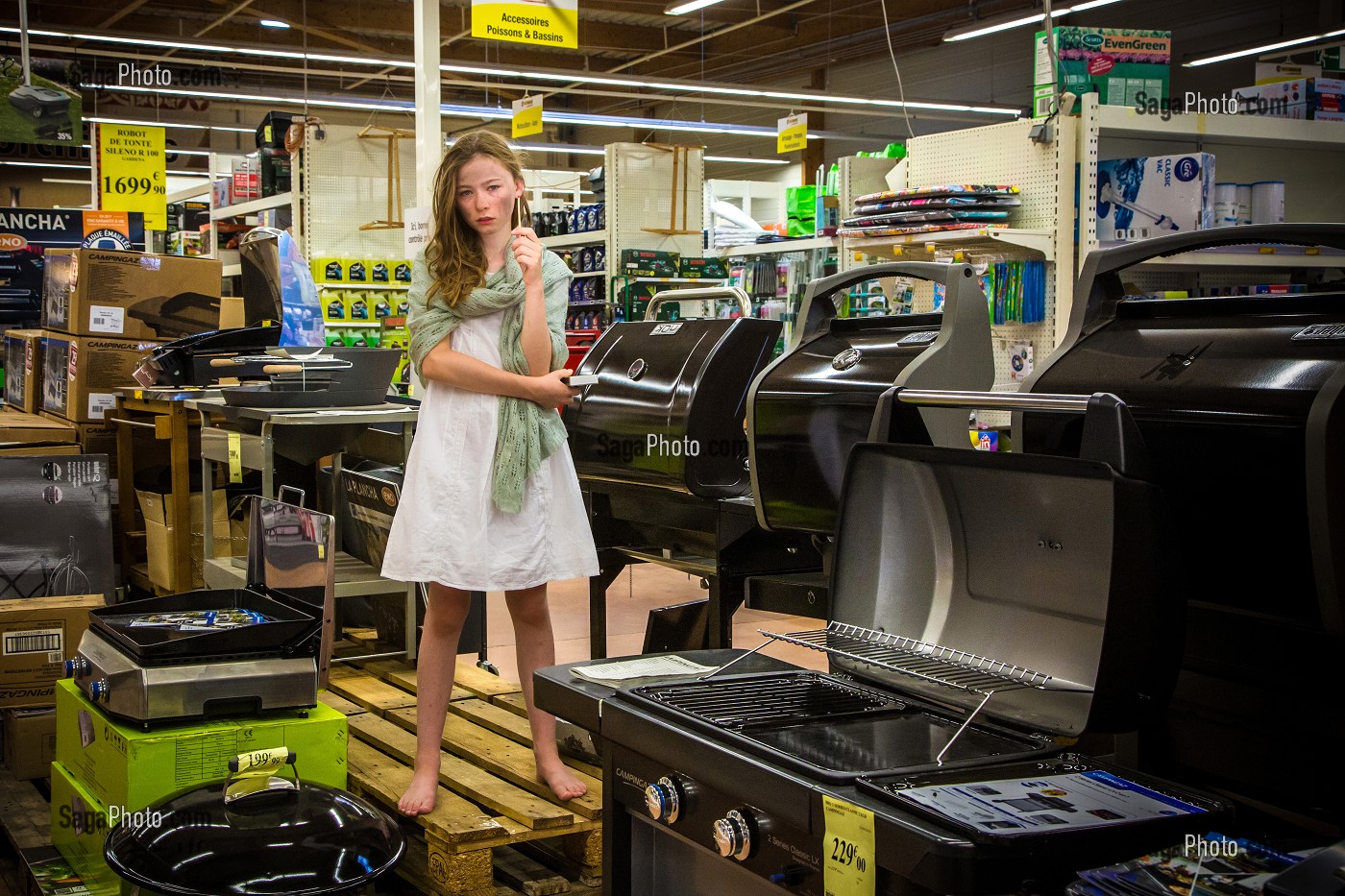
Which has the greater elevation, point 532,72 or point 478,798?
point 532,72

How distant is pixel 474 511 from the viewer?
247cm

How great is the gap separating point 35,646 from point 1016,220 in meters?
3.51

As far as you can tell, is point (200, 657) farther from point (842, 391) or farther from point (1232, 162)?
point (1232, 162)

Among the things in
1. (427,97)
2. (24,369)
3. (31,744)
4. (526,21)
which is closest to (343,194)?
(24,369)

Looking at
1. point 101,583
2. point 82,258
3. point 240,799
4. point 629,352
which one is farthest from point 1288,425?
point 82,258

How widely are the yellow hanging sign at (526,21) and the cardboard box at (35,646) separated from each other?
2996 millimetres

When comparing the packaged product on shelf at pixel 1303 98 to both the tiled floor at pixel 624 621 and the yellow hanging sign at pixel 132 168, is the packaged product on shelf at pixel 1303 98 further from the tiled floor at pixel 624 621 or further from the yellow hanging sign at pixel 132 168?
the yellow hanging sign at pixel 132 168

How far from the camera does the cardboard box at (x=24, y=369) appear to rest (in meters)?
5.75

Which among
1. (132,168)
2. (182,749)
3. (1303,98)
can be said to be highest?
(132,168)

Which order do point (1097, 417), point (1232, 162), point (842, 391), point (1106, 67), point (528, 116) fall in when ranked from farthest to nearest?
1. point (528, 116)
2. point (1232, 162)
3. point (1106, 67)
4. point (842, 391)
5. point (1097, 417)

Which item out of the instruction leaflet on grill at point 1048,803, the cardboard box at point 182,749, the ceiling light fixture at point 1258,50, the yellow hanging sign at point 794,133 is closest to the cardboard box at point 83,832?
the cardboard box at point 182,749

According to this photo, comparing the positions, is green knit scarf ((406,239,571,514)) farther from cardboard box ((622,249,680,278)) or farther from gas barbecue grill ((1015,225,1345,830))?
cardboard box ((622,249,680,278))

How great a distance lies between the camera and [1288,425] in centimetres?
128

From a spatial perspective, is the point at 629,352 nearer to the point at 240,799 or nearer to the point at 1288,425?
the point at 240,799
